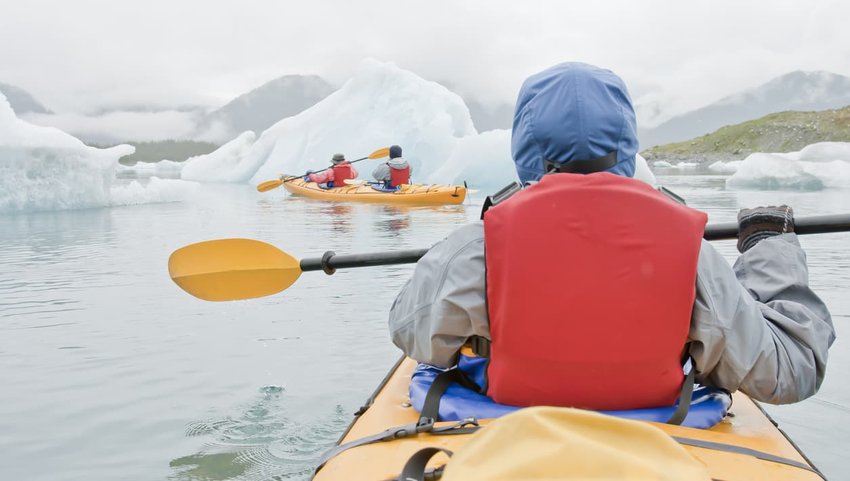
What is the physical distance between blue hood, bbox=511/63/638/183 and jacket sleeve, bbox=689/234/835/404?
29 centimetres

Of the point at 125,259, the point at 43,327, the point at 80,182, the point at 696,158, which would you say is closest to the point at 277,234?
the point at 125,259

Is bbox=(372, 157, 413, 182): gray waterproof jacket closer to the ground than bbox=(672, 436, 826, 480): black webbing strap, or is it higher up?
higher up

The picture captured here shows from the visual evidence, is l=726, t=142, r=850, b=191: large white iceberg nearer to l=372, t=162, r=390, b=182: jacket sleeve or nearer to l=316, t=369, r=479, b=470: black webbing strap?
l=372, t=162, r=390, b=182: jacket sleeve

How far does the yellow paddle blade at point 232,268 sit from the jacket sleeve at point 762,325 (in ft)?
5.71

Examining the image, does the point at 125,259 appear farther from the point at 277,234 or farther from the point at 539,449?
the point at 539,449

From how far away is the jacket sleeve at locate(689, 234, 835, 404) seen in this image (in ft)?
4.77

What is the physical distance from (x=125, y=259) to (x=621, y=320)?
6.72 meters

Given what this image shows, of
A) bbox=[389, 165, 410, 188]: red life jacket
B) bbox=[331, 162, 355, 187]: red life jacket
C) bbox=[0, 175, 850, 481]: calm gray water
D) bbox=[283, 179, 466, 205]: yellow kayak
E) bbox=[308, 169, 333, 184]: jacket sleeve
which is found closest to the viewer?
bbox=[0, 175, 850, 481]: calm gray water

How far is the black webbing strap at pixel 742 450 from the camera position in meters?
1.42

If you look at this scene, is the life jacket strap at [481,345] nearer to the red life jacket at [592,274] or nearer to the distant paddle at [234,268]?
the red life jacket at [592,274]

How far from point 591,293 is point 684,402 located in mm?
342

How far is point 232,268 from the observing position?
9.51ft

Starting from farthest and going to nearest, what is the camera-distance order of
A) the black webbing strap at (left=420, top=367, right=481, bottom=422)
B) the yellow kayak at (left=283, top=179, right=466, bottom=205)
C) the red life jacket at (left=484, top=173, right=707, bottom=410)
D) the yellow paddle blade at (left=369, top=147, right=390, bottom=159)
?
the yellow paddle blade at (left=369, top=147, right=390, bottom=159), the yellow kayak at (left=283, top=179, right=466, bottom=205), the black webbing strap at (left=420, top=367, right=481, bottom=422), the red life jacket at (left=484, top=173, right=707, bottom=410)

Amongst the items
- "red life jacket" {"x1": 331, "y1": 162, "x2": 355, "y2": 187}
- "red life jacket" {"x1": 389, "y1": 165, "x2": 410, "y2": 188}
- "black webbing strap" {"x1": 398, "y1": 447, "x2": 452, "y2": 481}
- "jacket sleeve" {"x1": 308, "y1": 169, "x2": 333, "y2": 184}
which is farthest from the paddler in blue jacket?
"jacket sleeve" {"x1": 308, "y1": 169, "x2": 333, "y2": 184}
